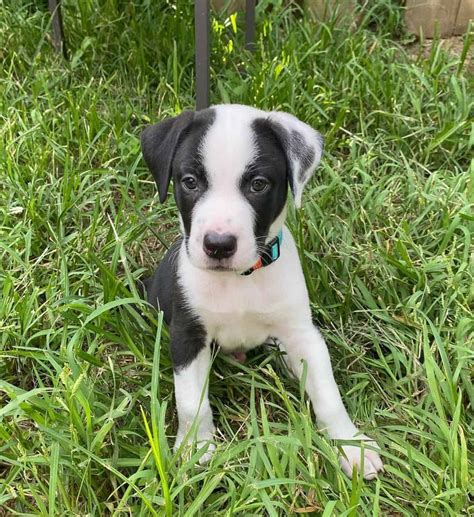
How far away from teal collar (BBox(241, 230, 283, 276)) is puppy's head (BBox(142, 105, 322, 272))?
39 millimetres

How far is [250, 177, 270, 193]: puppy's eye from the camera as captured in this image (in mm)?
2490

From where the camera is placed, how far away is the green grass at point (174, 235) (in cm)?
246

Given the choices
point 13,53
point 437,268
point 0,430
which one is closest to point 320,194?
point 437,268

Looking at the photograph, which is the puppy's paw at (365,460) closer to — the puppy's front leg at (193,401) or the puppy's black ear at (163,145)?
the puppy's front leg at (193,401)

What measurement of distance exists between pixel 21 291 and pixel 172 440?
1.07 metres

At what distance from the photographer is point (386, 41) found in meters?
5.05

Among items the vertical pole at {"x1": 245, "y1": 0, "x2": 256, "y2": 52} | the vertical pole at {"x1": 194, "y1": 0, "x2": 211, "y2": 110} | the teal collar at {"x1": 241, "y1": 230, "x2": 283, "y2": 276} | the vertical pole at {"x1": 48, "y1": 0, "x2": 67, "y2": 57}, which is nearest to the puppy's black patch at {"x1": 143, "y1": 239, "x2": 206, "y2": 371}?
the teal collar at {"x1": 241, "y1": 230, "x2": 283, "y2": 276}

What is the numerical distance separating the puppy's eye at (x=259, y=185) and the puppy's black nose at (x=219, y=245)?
236 mm

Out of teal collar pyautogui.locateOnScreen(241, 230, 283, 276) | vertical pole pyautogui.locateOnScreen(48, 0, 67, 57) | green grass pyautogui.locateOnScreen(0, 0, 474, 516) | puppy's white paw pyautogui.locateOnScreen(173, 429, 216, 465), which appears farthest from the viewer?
vertical pole pyautogui.locateOnScreen(48, 0, 67, 57)

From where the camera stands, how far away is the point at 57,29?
15.9 feet

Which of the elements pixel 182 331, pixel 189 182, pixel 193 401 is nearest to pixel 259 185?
pixel 189 182

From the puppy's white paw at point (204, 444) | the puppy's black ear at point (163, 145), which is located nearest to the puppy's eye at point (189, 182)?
the puppy's black ear at point (163, 145)

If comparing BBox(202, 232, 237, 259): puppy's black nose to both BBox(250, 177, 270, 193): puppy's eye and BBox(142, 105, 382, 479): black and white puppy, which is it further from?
BBox(250, 177, 270, 193): puppy's eye

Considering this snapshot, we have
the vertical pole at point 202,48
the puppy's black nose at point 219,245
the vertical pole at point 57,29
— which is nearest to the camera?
the puppy's black nose at point 219,245
